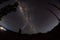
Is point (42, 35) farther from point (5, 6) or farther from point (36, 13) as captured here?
point (5, 6)

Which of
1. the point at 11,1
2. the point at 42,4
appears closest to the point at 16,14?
the point at 11,1

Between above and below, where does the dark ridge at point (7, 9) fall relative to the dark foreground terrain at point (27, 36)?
above

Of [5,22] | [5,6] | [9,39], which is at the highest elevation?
[5,6]

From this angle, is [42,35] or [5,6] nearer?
[42,35]

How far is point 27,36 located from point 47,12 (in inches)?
11.3

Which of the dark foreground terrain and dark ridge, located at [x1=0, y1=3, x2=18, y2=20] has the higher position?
dark ridge, located at [x1=0, y1=3, x2=18, y2=20]

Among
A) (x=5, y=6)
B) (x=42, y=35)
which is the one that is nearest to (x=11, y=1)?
(x=5, y=6)

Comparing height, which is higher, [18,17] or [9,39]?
[18,17]

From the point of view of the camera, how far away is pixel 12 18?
1098 mm

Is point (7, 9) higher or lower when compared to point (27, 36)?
higher

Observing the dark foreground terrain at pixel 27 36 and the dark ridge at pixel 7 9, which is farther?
the dark ridge at pixel 7 9

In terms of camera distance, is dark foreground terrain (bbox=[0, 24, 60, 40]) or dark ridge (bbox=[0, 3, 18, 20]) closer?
dark foreground terrain (bbox=[0, 24, 60, 40])

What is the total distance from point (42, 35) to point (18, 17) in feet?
0.82

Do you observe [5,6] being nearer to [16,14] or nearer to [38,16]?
[16,14]
